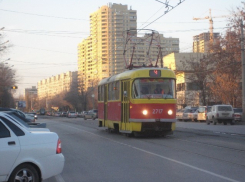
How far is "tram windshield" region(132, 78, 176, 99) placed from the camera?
20.4 meters

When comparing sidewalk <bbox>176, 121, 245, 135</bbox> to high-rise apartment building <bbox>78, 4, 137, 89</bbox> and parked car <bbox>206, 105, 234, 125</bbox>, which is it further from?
high-rise apartment building <bbox>78, 4, 137, 89</bbox>

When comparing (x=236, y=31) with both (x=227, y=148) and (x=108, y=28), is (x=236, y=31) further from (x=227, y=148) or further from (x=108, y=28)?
(x=108, y=28)

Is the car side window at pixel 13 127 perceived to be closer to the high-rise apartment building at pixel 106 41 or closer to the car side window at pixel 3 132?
the car side window at pixel 3 132

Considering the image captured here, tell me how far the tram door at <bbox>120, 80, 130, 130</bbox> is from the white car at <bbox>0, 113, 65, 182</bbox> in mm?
13163

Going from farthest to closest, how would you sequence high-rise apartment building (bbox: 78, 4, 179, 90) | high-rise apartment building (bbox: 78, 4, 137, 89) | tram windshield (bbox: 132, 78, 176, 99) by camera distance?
high-rise apartment building (bbox: 78, 4, 137, 89)
high-rise apartment building (bbox: 78, 4, 179, 90)
tram windshield (bbox: 132, 78, 176, 99)

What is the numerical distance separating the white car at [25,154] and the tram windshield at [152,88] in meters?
12.6

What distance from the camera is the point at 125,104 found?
2150cm

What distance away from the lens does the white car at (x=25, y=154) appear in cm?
753

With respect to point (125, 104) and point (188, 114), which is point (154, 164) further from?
point (188, 114)

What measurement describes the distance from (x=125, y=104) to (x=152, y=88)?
1.83 metres

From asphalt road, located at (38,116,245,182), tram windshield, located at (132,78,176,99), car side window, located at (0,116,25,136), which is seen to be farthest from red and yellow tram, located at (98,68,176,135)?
car side window, located at (0,116,25,136)

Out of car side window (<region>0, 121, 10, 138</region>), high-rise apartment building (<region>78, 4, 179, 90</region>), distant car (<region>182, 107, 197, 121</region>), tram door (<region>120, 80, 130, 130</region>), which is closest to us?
car side window (<region>0, 121, 10, 138</region>)

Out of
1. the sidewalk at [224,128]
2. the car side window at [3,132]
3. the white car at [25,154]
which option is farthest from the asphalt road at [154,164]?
A: the sidewalk at [224,128]

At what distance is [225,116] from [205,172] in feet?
94.9
